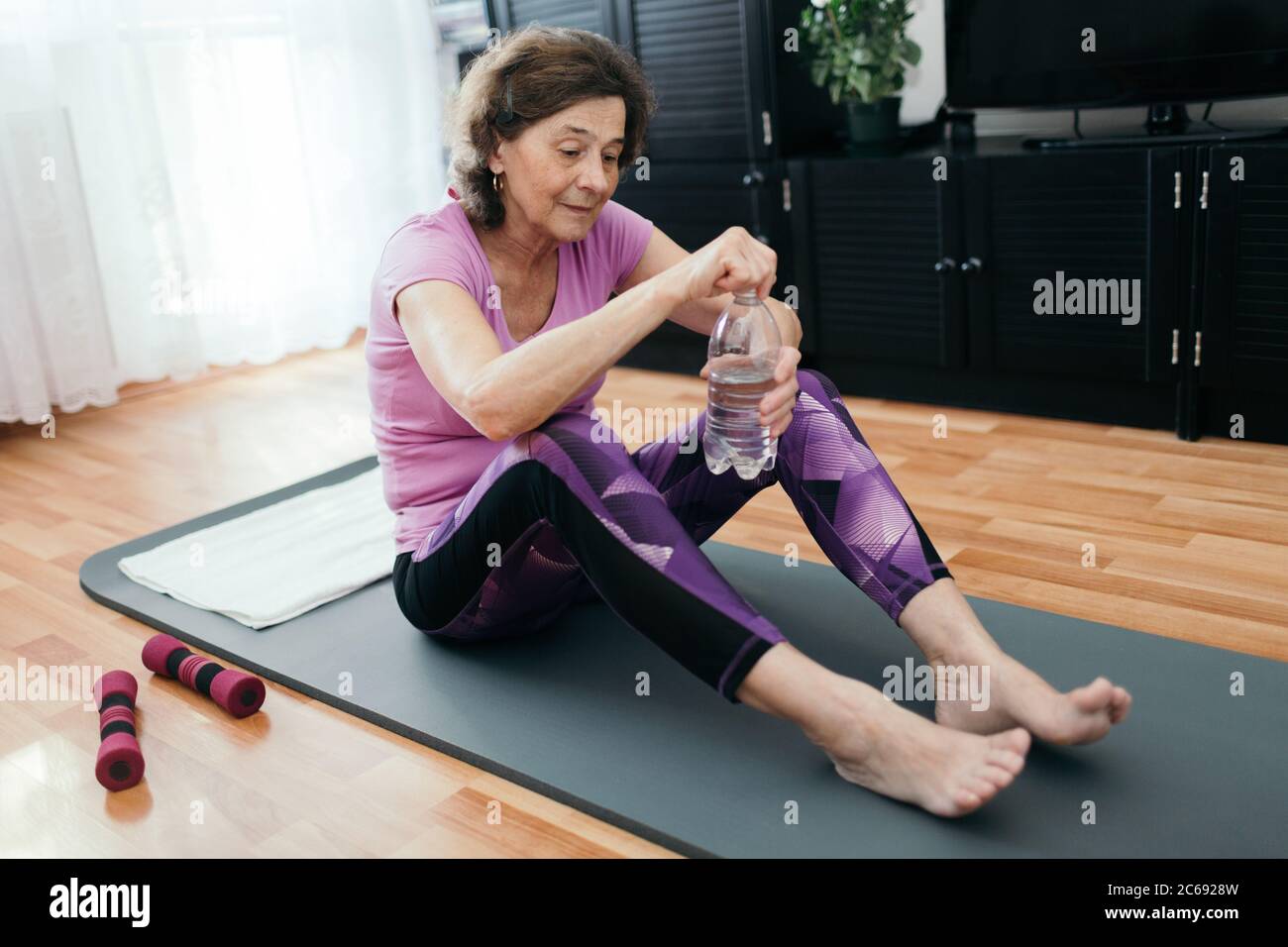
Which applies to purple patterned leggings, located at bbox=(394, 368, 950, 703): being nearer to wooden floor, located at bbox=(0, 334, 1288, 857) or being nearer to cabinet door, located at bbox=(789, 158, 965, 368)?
wooden floor, located at bbox=(0, 334, 1288, 857)

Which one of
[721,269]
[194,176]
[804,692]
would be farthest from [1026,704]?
[194,176]

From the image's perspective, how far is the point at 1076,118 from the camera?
277 centimetres

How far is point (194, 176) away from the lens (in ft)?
11.3

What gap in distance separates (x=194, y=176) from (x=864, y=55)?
186 centimetres

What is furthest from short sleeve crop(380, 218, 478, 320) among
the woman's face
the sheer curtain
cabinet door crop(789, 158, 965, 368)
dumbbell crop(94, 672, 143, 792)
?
the sheer curtain

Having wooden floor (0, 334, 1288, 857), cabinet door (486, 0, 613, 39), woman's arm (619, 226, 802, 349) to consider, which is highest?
cabinet door (486, 0, 613, 39)

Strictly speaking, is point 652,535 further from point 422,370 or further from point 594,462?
point 422,370

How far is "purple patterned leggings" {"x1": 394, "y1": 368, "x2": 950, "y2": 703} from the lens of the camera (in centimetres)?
129

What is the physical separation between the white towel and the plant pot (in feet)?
4.55

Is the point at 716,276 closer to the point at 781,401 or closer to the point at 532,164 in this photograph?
the point at 781,401

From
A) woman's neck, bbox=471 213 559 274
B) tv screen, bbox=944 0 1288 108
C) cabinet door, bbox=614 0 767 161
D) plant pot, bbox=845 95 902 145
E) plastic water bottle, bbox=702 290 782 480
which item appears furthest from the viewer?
cabinet door, bbox=614 0 767 161

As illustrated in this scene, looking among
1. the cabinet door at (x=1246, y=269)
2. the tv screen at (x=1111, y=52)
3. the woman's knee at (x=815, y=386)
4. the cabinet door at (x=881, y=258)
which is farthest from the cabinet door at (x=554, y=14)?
the woman's knee at (x=815, y=386)

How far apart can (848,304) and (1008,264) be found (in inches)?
16.3
